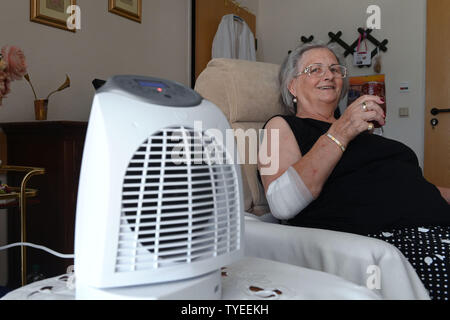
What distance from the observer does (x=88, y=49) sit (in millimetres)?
2102

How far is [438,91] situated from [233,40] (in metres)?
1.61

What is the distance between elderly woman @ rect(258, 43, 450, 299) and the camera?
3.00 feet

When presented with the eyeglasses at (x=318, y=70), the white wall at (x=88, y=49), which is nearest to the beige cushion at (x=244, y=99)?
the eyeglasses at (x=318, y=70)

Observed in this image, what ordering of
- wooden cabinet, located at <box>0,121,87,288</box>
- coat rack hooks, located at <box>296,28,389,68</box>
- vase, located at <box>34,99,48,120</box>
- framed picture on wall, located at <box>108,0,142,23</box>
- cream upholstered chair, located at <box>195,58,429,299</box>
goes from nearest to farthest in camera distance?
cream upholstered chair, located at <box>195,58,429,299</box> < wooden cabinet, located at <box>0,121,87,288</box> < vase, located at <box>34,99,48,120</box> < framed picture on wall, located at <box>108,0,142,23</box> < coat rack hooks, located at <box>296,28,389,68</box>

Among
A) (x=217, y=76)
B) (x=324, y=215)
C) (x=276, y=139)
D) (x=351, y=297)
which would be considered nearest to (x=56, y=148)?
(x=217, y=76)

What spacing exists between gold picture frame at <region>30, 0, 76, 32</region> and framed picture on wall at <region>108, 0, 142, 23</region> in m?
0.28

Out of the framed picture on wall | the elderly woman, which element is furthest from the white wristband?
the framed picture on wall

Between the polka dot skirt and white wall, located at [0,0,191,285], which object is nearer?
the polka dot skirt

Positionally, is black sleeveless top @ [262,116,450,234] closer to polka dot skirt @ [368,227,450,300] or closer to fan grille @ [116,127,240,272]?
polka dot skirt @ [368,227,450,300]

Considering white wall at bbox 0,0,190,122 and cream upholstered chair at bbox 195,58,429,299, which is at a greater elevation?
white wall at bbox 0,0,190,122

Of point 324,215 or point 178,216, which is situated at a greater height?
point 178,216

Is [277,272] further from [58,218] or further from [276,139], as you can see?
[58,218]

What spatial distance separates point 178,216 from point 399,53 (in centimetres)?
319

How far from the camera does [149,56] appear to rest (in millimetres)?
2502
